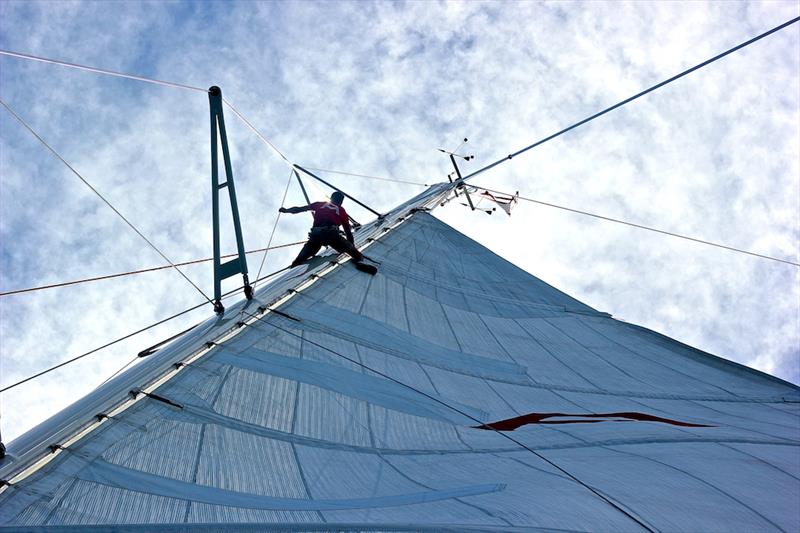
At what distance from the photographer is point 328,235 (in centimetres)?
727

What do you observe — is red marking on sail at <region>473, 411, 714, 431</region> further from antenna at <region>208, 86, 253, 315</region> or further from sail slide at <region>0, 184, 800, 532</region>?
antenna at <region>208, 86, 253, 315</region>

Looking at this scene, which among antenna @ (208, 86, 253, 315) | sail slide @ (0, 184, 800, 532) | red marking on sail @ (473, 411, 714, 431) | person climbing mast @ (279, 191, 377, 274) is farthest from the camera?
person climbing mast @ (279, 191, 377, 274)

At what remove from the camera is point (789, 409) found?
6.18 metres

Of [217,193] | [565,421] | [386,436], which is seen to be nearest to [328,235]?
[217,193]

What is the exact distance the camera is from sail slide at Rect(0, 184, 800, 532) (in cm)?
263

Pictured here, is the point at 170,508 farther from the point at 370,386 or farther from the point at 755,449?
the point at 755,449

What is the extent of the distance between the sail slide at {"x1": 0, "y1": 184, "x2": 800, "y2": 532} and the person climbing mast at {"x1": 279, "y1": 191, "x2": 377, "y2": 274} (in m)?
0.29

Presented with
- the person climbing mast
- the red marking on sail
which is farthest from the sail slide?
the person climbing mast

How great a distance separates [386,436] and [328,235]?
150 inches

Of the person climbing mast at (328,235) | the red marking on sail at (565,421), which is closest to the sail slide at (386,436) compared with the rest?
the red marking on sail at (565,421)

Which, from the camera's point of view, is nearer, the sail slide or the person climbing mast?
the sail slide

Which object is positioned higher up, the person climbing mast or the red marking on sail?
the person climbing mast

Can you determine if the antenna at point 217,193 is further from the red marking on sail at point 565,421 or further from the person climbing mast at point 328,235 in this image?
the red marking on sail at point 565,421

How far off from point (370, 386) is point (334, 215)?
3.45 m
